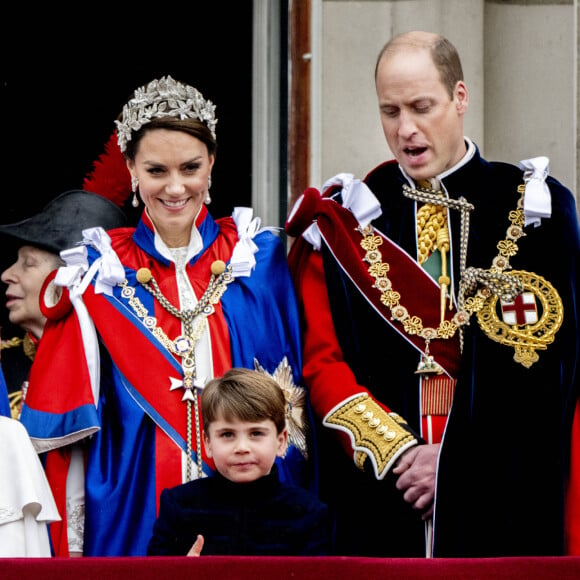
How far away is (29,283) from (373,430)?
1.55 metres

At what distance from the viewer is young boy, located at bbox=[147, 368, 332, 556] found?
14.6ft

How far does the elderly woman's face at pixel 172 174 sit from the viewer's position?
16.8 ft

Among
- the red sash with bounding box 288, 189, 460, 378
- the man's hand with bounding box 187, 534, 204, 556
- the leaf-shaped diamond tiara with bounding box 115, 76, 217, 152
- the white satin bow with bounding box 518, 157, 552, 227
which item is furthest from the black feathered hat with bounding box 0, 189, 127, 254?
the man's hand with bounding box 187, 534, 204, 556

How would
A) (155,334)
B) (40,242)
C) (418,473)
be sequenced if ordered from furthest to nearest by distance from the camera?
1. (40,242)
2. (155,334)
3. (418,473)

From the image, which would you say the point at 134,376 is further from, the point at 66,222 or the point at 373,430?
the point at 66,222

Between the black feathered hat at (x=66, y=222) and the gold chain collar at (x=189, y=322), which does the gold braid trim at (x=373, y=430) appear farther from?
the black feathered hat at (x=66, y=222)

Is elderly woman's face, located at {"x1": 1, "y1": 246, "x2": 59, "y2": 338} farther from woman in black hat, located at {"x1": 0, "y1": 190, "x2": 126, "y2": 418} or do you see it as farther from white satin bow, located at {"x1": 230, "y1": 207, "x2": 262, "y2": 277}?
white satin bow, located at {"x1": 230, "y1": 207, "x2": 262, "y2": 277}

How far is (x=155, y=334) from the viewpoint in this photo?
505 cm

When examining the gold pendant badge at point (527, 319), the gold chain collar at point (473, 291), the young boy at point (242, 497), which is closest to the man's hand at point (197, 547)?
the young boy at point (242, 497)

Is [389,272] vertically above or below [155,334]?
above

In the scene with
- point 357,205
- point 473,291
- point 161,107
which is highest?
point 161,107

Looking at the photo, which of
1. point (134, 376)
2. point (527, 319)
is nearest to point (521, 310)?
point (527, 319)

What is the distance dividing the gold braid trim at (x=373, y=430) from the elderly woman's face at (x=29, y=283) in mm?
1387

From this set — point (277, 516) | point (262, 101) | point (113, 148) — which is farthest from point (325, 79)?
point (277, 516)
